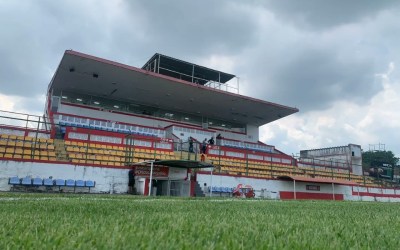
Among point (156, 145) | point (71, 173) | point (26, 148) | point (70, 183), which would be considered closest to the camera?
point (70, 183)

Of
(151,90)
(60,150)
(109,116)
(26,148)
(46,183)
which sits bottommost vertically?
(46,183)

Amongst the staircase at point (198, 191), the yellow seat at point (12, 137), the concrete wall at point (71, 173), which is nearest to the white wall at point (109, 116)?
the yellow seat at point (12, 137)

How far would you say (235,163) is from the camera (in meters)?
24.5

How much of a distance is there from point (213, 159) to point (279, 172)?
5.84m

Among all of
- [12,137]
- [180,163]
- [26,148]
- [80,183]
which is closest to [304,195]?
[180,163]

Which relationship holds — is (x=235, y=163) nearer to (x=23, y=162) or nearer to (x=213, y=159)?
(x=213, y=159)

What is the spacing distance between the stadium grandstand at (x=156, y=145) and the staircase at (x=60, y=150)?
2.4 inches

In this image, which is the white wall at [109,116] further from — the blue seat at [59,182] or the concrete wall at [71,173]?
the blue seat at [59,182]

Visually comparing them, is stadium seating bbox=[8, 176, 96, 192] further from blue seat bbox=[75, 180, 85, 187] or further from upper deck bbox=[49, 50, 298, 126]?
upper deck bbox=[49, 50, 298, 126]

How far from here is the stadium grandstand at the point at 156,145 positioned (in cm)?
1683

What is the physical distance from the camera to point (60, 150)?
18891 millimetres

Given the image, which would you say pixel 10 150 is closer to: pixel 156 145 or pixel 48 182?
pixel 48 182

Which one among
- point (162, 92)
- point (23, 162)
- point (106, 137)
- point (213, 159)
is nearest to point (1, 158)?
point (23, 162)

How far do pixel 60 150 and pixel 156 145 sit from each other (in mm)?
6287
